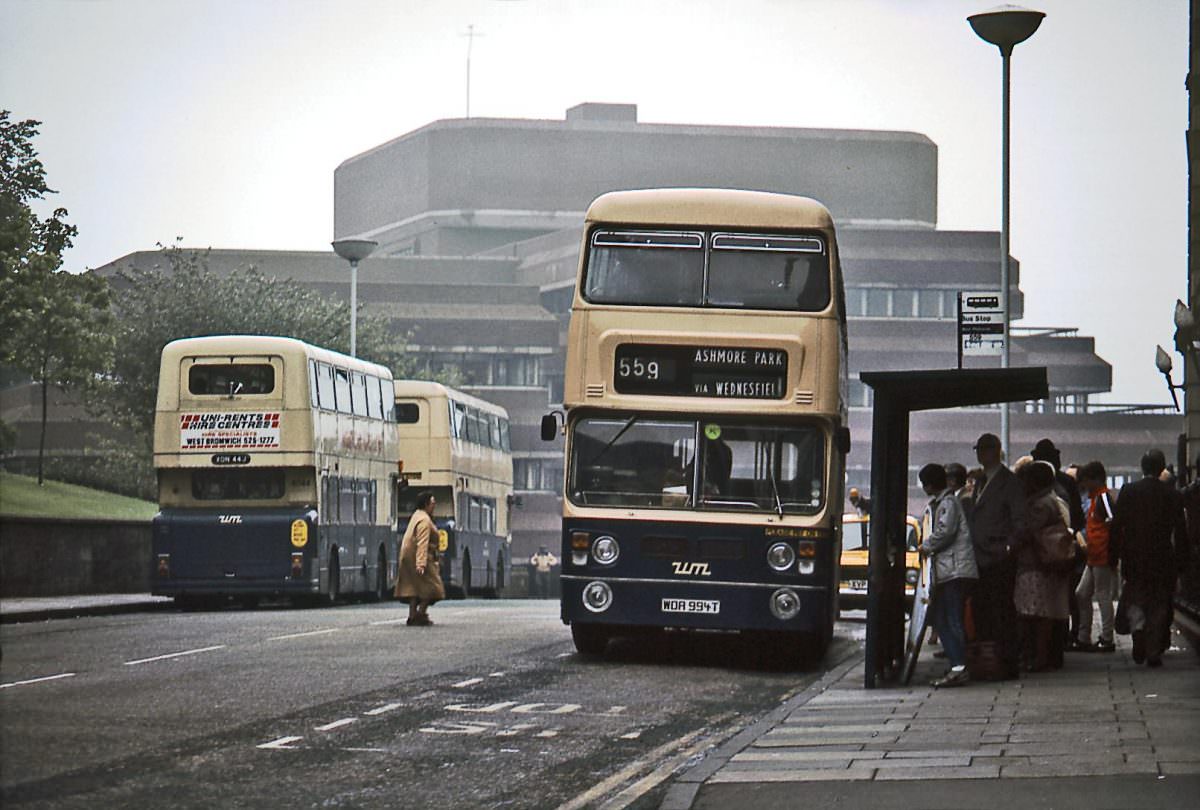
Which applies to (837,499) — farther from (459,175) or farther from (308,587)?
(459,175)

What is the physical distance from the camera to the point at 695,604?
1838cm

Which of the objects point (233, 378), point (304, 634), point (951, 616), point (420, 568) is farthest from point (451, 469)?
point (951, 616)

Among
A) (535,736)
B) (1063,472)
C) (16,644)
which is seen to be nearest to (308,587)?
(16,644)

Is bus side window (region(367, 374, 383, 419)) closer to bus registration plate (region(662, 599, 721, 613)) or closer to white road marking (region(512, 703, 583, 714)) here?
bus registration plate (region(662, 599, 721, 613))

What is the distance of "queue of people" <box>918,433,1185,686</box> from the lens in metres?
15.4

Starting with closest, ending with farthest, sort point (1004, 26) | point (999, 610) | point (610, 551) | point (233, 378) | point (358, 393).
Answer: point (999, 610), point (610, 551), point (1004, 26), point (233, 378), point (358, 393)

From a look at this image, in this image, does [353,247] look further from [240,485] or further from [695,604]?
[695,604]

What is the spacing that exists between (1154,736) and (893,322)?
106747 millimetres

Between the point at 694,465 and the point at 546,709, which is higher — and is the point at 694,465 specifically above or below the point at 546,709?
above

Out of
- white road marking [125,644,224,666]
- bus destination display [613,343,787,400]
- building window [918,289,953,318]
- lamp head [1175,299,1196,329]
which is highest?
building window [918,289,953,318]

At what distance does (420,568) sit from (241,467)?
271 inches

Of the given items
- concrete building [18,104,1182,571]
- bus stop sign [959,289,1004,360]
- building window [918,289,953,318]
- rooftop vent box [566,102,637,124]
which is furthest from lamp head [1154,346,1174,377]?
rooftop vent box [566,102,637,124]

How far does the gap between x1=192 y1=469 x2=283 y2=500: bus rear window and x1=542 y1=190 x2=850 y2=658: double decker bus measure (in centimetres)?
1348

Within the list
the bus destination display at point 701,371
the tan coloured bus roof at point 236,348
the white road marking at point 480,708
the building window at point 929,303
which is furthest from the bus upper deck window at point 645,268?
the building window at point 929,303
